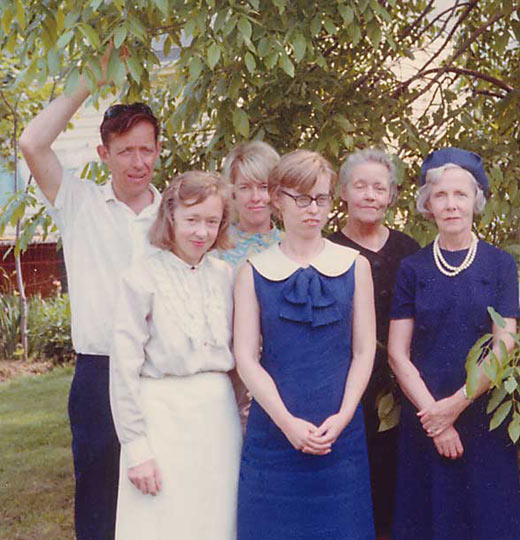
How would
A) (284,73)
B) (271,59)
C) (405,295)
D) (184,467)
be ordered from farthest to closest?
(284,73) → (271,59) → (405,295) → (184,467)

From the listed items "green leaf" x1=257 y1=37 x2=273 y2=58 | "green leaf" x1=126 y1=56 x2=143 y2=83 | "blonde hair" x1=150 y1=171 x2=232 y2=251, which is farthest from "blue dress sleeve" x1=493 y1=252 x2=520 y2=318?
"green leaf" x1=126 y1=56 x2=143 y2=83

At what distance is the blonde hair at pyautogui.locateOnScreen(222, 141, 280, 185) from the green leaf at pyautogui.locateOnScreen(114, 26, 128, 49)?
65 cm

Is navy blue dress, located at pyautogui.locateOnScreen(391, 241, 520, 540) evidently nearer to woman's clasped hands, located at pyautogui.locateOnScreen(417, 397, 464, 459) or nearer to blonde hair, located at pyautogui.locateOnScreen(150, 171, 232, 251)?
woman's clasped hands, located at pyautogui.locateOnScreen(417, 397, 464, 459)

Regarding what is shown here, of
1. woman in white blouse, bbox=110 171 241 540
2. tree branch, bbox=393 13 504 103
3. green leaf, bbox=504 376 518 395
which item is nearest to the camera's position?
green leaf, bbox=504 376 518 395

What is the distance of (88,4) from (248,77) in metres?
1.30

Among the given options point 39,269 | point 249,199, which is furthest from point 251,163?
point 39,269

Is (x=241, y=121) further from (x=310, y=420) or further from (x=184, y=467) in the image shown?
(x=184, y=467)

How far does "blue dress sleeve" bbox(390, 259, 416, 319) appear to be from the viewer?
300cm

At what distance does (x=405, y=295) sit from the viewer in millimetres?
3008

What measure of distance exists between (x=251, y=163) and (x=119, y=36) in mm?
684

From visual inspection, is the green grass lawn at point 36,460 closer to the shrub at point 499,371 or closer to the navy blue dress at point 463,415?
the navy blue dress at point 463,415

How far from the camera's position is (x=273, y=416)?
265 centimetres

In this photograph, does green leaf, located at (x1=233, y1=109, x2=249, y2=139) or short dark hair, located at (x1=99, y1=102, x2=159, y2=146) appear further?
green leaf, located at (x1=233, y1=109, x2=249, y2=139)

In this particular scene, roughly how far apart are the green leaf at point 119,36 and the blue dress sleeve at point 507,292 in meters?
1.52
